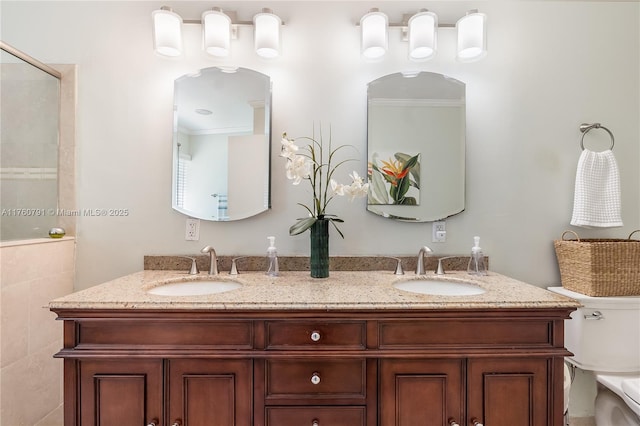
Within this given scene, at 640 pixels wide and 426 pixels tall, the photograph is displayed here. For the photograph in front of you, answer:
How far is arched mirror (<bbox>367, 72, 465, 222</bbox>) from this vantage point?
5.62 ft

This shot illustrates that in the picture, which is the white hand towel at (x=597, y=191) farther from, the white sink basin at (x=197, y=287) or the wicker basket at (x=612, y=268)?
the white sink basin at (x=197, y=287)

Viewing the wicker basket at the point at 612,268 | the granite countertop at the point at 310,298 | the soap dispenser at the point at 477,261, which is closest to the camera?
the granite countertop at the point at 310,298

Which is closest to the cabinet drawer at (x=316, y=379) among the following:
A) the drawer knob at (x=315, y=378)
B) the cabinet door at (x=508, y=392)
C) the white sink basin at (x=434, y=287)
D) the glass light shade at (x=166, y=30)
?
the drawer knob at (x=315, y=378)

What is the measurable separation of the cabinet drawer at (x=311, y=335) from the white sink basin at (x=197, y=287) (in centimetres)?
41

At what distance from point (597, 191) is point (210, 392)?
200 centimetres

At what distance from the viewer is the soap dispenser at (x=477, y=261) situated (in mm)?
1589

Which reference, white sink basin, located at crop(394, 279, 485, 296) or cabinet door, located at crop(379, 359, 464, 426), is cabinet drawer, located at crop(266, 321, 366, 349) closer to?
cabinet door, located at crop(379, 359, 464, 426)

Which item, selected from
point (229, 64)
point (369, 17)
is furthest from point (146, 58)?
point (369, 17)

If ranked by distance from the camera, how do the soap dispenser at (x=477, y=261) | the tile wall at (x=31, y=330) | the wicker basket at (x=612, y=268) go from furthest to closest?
the soap dispenser at (x=477, y=261)
the wicker basket at (x=612, y=268)
the tile wall at (x=31, y=330)

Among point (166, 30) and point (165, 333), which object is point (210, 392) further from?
point (166, 30)

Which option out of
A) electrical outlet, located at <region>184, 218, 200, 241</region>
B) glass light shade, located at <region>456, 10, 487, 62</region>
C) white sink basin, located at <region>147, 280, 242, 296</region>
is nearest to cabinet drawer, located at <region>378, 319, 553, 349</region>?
white sink basin, located at <region>147, 280, 242, 296</region>

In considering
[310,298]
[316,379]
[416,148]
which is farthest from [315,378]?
[416,148]

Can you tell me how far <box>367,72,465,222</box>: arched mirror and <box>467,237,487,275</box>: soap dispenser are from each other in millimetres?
216

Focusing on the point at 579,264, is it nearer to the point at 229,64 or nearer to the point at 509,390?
the point at 509,390
